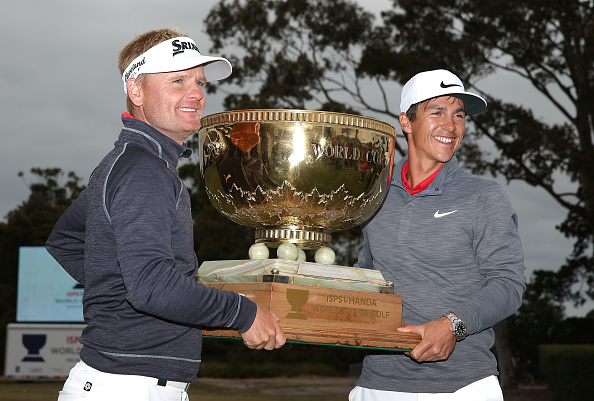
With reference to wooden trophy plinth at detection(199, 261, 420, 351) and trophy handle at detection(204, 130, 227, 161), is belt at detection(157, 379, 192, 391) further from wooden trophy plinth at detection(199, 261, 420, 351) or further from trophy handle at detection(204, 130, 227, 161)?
trophy handle at detection(204, 130, 227, 161)

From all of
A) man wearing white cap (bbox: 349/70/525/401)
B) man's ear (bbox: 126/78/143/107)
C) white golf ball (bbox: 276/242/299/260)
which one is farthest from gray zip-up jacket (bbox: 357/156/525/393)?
man's ear (bbox: 126/78/143/107)

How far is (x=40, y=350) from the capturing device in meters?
18.4

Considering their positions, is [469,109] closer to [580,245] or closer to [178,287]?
[178,287]

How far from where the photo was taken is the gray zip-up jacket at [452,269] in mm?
2635

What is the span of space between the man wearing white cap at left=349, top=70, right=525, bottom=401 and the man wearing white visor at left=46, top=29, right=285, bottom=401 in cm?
70

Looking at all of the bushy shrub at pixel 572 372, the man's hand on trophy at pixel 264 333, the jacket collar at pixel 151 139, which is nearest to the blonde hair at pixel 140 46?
the jacket collar at pixel 151 139

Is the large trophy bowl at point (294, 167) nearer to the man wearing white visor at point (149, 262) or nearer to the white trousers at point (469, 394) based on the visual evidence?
the man wearing white visor at point (149, 262)

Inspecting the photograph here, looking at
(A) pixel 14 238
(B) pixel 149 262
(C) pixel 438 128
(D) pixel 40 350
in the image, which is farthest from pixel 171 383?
(A) pixel 14 238

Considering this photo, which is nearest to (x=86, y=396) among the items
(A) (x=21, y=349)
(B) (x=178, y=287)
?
(B) (x=178, y=287)

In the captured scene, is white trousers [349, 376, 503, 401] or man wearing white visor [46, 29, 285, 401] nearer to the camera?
man wearing white visor [46, 29, 285, 401]

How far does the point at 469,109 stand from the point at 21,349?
17529mm

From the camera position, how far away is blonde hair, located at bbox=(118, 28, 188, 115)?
2.40 meters

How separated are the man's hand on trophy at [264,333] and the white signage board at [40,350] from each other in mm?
16966

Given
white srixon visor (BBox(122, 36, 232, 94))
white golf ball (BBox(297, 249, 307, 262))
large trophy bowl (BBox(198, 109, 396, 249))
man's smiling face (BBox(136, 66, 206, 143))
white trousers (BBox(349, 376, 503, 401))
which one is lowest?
white trousers (BBox(349, 376, 503, 401))
